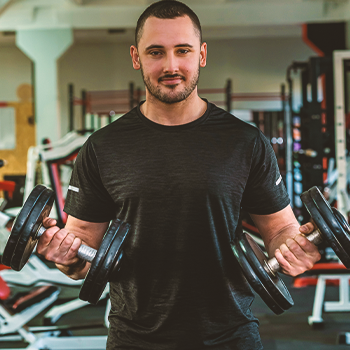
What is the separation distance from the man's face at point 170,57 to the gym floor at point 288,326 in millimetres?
2013

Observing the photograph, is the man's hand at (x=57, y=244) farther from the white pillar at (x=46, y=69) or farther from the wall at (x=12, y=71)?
the wall at (x=12, y=71)

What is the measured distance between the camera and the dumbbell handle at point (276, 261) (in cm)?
95

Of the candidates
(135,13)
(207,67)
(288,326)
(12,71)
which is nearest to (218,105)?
(207,67)

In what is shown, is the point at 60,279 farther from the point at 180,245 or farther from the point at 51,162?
the point at 180,245

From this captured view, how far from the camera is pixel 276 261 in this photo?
101 cm

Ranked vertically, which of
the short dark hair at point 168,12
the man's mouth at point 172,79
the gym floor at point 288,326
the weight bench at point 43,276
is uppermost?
the short dark hair at point 168,12

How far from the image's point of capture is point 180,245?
3.26 feet

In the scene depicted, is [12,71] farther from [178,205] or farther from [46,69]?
[178,205]

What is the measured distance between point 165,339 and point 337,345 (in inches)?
78.1

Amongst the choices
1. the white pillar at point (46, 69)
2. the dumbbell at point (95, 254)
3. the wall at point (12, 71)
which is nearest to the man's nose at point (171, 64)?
the dumbbell at point (95, 254)

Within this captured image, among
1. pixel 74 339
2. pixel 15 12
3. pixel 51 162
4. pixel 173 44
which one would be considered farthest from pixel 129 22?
pixel 173 44

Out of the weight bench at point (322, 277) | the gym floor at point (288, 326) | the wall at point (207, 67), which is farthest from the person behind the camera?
the wall at point (207, 67)

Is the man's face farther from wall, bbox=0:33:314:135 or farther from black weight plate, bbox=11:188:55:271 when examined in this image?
wall, bbox=0:33:314:135

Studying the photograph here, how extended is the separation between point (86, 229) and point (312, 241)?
0.57m
